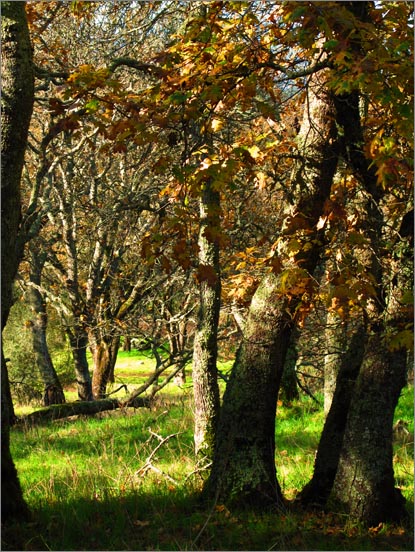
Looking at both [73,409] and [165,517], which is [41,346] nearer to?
[73,409]

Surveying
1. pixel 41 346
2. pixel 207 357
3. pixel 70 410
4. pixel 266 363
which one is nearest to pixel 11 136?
pixel 266 363

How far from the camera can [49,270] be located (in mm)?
17422

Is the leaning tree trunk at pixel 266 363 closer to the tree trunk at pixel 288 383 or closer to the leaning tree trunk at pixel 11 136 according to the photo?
the leaning tree trunk at pixel 11 136

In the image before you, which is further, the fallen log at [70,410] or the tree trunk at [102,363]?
the tree trunk at [102,363]

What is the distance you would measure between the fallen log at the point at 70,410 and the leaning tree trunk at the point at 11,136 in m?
7.98

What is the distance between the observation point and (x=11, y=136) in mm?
4684

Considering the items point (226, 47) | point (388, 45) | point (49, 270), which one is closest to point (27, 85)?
point (226, 47)

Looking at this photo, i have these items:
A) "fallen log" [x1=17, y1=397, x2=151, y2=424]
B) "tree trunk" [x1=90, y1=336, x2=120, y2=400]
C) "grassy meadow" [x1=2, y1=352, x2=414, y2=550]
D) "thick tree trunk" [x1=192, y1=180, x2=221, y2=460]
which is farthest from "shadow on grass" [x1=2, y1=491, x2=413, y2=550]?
"tree trunk" [x1=90, y1=336, x2=120, y2=400]

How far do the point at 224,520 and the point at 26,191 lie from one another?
10900mm

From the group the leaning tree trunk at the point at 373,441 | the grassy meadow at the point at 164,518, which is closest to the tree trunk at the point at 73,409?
the grassy meadow at the point at 164,518

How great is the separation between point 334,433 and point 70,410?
7888mm

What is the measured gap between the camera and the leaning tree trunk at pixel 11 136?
462cm

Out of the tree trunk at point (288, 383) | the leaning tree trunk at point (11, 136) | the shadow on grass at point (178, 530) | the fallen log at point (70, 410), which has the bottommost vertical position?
the shadow on grass at point (178, 530)

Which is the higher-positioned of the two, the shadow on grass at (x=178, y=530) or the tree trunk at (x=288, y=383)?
the tree trunk at (x=288, y=383)
